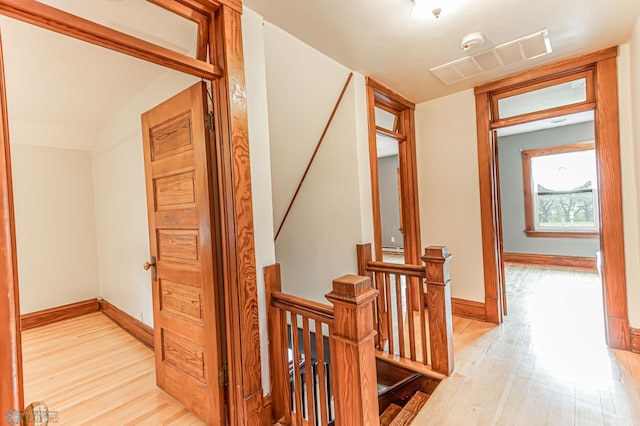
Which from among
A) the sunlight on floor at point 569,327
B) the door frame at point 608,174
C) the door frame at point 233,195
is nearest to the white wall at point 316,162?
the door frame at point 233,195

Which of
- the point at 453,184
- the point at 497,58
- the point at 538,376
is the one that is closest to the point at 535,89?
the point at 497,58

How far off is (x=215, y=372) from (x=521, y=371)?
6.73 ft

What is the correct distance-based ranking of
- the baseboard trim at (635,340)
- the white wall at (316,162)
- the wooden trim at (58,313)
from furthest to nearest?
the wooden trim at (58,313)
the baseboard trim at (635,340)
the white wall at (316,162)

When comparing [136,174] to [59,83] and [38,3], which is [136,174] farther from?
[38,3]

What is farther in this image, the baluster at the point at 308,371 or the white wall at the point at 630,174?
the white wall at the point at 630,174

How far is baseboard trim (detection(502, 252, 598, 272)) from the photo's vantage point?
4887 mm

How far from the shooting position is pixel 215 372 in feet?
5.05

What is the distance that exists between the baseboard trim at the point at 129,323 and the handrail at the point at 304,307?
66.3 inches

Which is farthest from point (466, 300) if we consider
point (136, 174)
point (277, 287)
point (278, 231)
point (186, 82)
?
point (136, 174)

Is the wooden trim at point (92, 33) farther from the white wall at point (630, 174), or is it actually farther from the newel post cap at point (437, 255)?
the white wall at point (630, 174)

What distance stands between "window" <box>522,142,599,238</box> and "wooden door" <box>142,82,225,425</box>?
6097 millimetres

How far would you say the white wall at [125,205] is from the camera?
252 centimetres

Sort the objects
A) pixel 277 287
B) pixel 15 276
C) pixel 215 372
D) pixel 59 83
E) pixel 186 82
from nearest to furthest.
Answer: pixel 15 276
pixel 215 372
pixel 277 287
pixel 186 82
pixel 59 83

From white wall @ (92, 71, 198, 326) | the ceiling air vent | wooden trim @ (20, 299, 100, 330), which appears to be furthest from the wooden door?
the ceiling air vent
